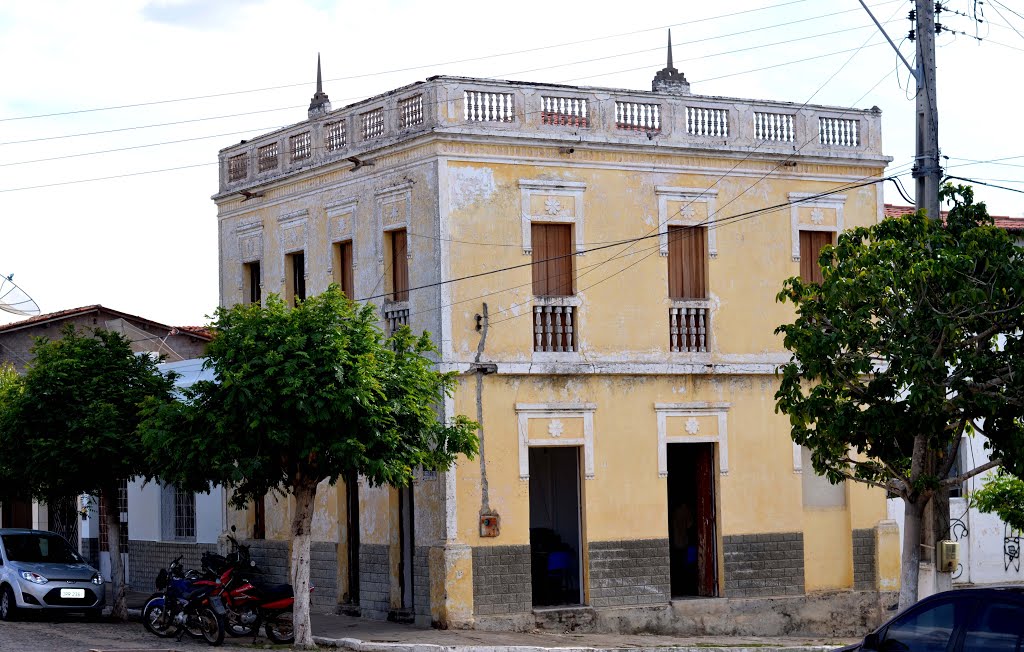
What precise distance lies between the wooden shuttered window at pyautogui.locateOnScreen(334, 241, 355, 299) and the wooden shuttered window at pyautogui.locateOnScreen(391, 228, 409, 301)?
1.39m

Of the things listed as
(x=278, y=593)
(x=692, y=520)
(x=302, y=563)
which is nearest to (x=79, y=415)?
(x=278, y=593)

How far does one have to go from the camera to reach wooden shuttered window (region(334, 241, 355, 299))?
2502cm

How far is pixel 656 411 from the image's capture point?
23656 mm

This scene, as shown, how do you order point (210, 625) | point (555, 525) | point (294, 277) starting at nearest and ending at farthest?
point (210, 625) → point (555, 525) → point (294, 277)

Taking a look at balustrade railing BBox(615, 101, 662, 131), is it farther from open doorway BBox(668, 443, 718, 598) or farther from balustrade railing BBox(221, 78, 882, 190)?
open doorway BBox(668, 443, 718, 598)

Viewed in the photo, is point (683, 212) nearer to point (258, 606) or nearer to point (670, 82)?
Answer: point (670, 82)

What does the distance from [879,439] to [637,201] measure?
7.76 meters

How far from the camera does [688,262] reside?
79.9 ft

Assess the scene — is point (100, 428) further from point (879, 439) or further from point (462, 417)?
point (879, 439)

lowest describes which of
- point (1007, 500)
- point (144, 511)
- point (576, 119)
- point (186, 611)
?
point (186, 611)

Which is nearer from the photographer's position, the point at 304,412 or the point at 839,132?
the point at 304,412

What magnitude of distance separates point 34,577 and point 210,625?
4.69 metres

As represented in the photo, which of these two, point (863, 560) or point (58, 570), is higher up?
point (58, 570)

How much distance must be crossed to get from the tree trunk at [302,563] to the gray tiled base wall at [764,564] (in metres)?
7.16
